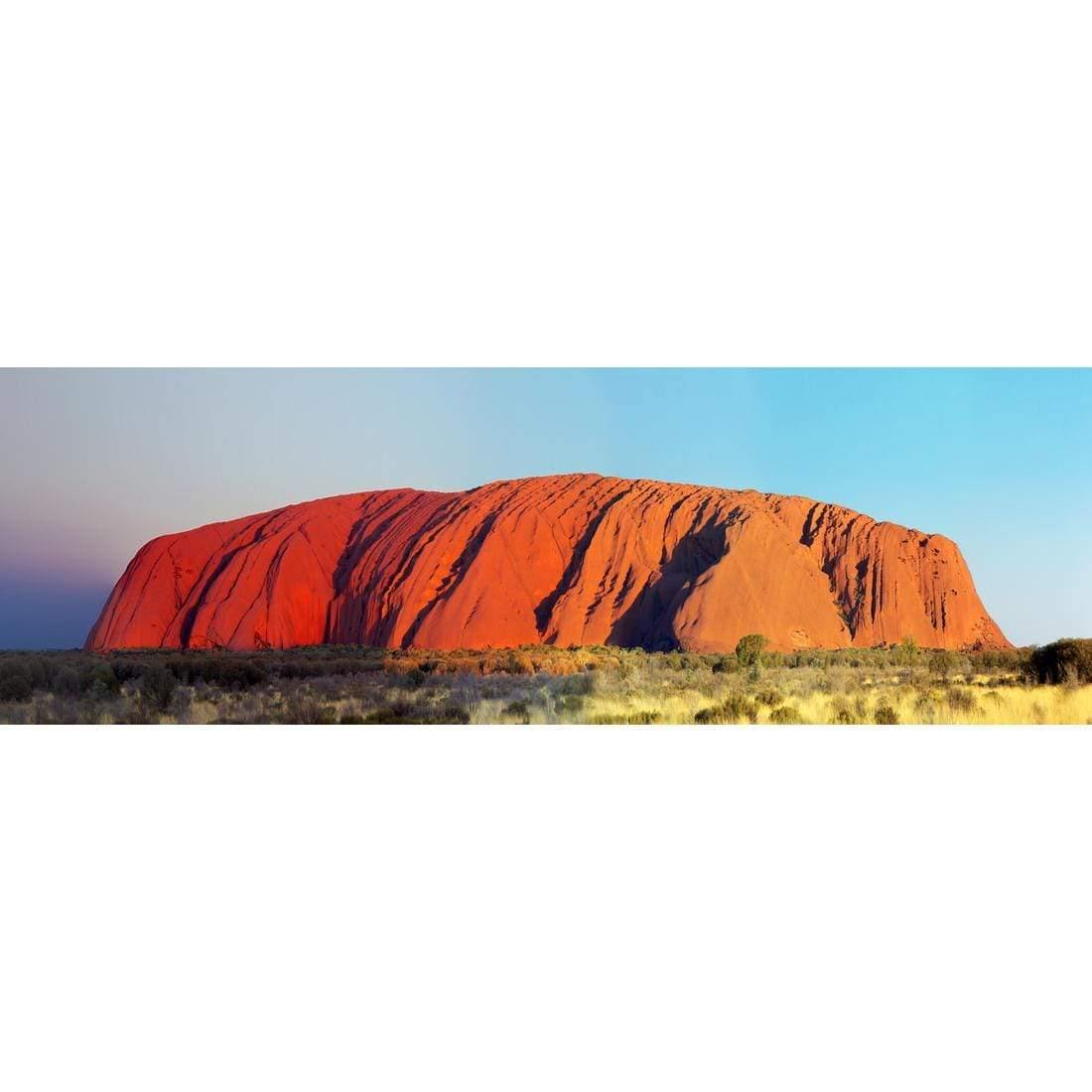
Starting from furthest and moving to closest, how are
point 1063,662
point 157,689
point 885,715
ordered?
point 1063,662 → point 157,689 → point 885,715

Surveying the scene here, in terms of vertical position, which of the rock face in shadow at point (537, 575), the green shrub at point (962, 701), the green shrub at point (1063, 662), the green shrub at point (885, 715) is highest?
the rock face in shadow at point (537, 575)

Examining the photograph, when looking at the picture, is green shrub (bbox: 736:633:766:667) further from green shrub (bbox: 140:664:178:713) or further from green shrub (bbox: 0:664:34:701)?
green shrub (bbox: 0:664:34:701)

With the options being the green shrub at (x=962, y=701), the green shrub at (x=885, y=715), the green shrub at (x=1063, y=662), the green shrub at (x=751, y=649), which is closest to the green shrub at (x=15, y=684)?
the green shrub at (x=751, y=649)

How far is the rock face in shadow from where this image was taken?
17.5m

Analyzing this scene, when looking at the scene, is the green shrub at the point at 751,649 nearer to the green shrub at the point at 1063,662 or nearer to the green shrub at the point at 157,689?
the green shrub at the point at 1063,662

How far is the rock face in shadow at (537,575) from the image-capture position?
17531 millimetres

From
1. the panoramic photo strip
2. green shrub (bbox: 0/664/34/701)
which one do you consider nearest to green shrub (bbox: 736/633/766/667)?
the panoramic photo strip

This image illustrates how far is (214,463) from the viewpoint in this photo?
16766 mm

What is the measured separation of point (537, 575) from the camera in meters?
18.3

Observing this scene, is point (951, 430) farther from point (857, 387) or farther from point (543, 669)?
point (543, 669)

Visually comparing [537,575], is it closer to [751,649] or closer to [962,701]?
[751,649]

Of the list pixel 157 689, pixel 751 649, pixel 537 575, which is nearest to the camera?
Result: pixel 157 689

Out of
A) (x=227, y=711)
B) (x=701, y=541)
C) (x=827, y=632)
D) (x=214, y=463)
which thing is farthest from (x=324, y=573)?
(x=827, y=632)

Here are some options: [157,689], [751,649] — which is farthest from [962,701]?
[157,689]
